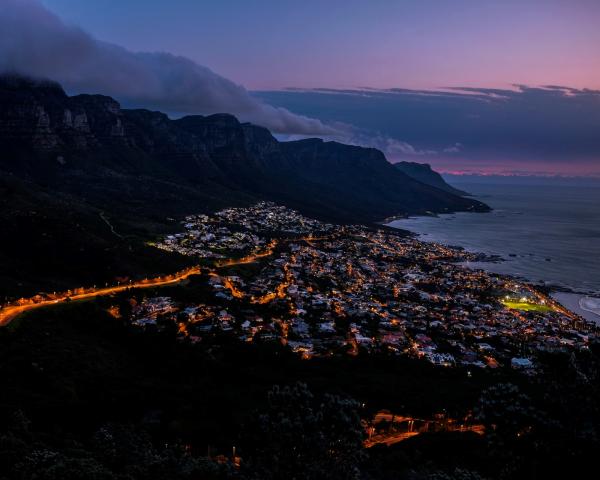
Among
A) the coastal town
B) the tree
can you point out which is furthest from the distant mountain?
the tree

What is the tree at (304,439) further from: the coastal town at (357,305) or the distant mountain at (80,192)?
the distant mountain at (80,192)

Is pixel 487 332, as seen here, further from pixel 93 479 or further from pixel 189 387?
pixel 93 479

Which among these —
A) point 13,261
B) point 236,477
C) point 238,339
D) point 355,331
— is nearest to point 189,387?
point 238,339

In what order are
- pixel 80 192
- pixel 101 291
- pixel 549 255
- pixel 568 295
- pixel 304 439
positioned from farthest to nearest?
1. pixel 549 255
2. pixel 80 192
3. pixel 568 295
4. pixel 101 291
5. pixel 304 439

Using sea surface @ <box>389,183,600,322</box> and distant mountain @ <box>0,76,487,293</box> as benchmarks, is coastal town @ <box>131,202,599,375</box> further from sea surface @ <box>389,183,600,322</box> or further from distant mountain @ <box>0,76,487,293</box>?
distant mountain @ <box>0,76,487,293</box>

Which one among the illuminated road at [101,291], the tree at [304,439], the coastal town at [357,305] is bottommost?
the coastal town at [357,305]

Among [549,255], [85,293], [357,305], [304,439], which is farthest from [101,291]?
[549,255]

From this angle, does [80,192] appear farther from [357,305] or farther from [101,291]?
[357,305]

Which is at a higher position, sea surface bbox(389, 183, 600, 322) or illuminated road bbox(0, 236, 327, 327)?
illuminated road bbox(0, 236, 327, 327)

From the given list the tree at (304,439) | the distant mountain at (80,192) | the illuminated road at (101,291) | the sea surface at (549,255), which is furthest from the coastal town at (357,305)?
the tree at (304,439)
